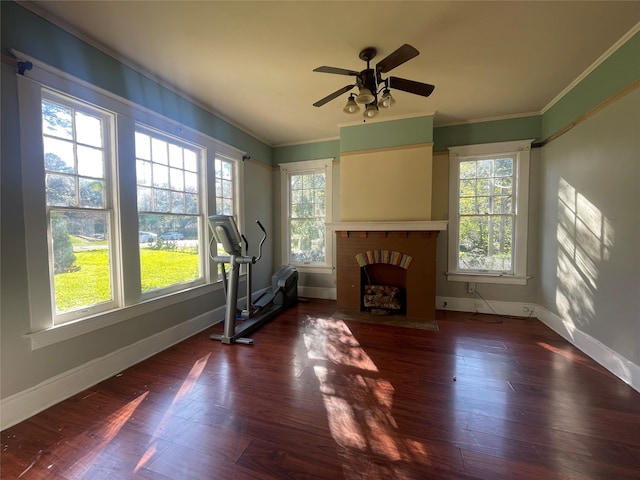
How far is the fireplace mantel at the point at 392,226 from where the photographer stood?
3650 millimetres

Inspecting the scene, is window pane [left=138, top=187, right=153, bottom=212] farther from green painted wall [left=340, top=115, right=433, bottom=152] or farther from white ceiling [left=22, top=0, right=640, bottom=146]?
green painted wall [left=340, top=115, right=433, bottom=152]

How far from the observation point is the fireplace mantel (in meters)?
3.65

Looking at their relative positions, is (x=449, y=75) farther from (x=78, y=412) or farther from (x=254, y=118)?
(x=78, y=412)

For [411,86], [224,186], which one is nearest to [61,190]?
[224,186]

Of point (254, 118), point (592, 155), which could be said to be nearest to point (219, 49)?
point (254, 118)

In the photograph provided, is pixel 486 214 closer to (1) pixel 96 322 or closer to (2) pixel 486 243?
(2) pixel 486 243

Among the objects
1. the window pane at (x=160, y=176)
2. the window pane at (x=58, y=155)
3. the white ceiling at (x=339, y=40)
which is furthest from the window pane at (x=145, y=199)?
the white ceiling at (x=339, y=40)

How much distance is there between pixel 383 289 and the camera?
4.00 metres

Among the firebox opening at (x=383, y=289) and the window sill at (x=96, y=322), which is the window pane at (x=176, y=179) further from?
the firebox opening at (x=383, y=289)

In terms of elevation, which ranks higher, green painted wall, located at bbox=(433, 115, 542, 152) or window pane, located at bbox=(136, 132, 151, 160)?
green painted wall, located at bbox=(433, 115, 542, 152)

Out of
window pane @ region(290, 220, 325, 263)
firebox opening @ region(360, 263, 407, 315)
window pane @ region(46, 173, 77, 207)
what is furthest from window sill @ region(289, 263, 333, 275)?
window pane @ region(46, 173, 77, 207)

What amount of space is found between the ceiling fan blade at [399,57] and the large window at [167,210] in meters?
2.40

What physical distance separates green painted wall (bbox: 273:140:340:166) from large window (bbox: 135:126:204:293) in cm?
181

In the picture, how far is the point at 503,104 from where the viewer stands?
3402 millimetres
